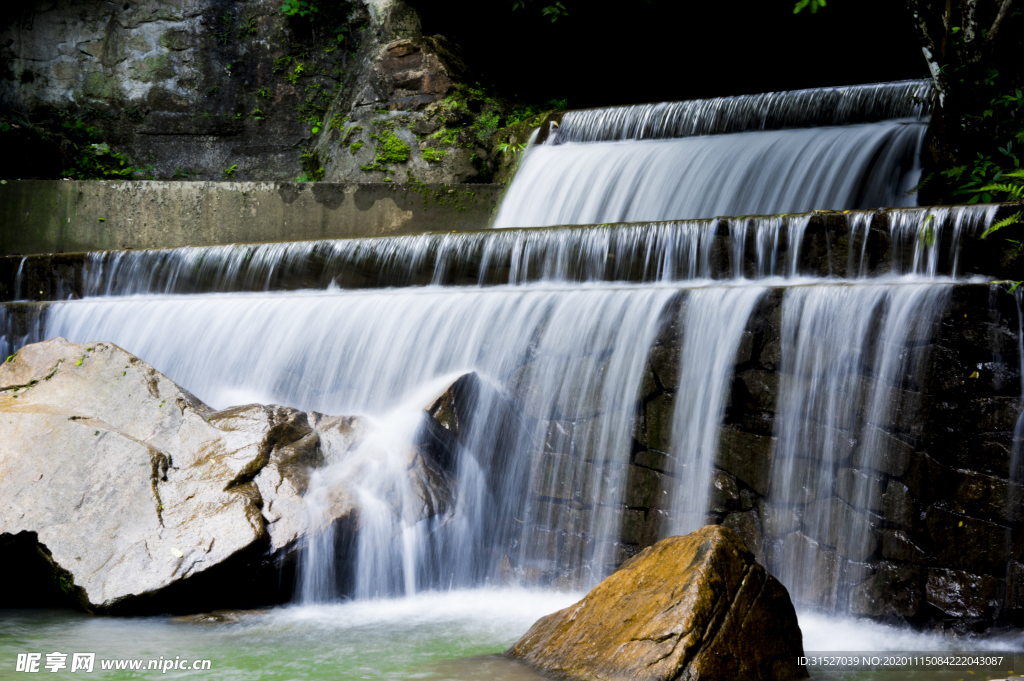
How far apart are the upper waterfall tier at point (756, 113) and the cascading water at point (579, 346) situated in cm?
11

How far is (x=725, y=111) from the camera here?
7824 millimetres

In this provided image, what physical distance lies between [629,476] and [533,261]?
1.96 meters

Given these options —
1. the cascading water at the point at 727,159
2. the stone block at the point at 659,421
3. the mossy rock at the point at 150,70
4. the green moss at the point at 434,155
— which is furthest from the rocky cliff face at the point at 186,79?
the stone block at the point at 659,421

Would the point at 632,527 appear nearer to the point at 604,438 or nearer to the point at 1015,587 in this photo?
the point at 604,438

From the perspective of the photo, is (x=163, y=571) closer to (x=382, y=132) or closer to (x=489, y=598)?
(x=489, y=598)

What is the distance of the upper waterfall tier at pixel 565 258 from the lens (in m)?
4.09

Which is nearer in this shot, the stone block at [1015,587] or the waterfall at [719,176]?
the stone block at [1015,587]

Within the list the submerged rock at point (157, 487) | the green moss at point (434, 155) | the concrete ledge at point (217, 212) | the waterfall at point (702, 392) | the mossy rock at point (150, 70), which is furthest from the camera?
the mossy rock at point (150, 70)

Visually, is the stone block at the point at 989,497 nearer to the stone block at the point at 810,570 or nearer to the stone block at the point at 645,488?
the stone block at the point at 810,570

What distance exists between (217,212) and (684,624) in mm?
7321

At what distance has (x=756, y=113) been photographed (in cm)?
→ 770

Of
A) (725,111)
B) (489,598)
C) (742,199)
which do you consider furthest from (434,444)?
(725,111)

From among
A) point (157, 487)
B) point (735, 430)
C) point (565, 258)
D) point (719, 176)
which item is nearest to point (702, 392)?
point (735, 430)

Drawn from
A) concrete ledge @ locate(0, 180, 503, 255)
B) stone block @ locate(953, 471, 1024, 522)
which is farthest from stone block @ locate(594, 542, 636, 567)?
concrete ledge @ locate(0, 180, 503, 255)
